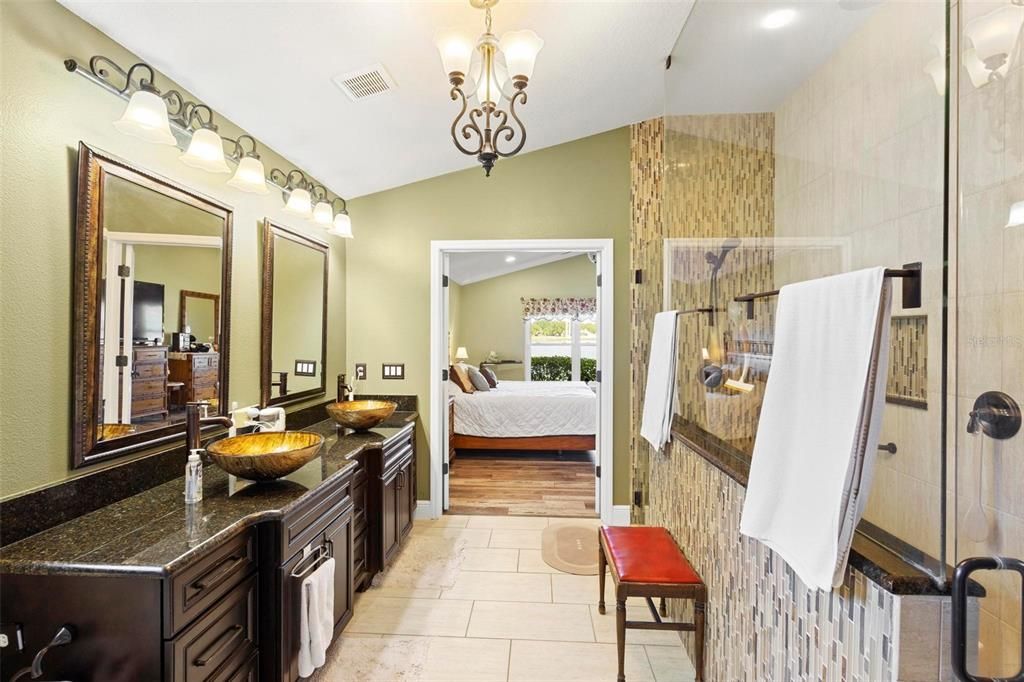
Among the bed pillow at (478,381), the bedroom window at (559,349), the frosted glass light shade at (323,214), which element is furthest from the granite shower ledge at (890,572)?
the bedroom window at (559,349)

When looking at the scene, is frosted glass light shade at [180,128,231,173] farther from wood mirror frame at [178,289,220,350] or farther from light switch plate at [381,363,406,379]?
light switch plate at [381,363,406,379]

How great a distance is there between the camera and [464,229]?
345 cm

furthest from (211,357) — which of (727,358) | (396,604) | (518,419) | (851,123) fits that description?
(518,419)

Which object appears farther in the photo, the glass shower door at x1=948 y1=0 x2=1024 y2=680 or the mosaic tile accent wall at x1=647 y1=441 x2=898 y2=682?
the glass shower door at x1=948 y1=0 x2=1024 y2=680

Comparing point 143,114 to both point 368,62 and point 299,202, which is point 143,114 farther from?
point 299,202

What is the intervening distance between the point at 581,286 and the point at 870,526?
24.9ft

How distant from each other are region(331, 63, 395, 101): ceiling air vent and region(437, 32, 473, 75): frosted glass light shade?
64 centimetres

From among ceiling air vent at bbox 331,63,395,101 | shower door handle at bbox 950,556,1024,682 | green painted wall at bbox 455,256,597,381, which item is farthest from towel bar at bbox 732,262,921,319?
green painted wall at bbox 455,256,597,381

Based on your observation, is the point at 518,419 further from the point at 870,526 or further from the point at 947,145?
the point at 947,145

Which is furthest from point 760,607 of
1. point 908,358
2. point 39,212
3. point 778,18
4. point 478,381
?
point 478,381

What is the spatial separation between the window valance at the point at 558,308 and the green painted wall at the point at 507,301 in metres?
0.11

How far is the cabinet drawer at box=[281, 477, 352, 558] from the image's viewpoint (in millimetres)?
1631

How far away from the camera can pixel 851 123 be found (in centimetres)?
165

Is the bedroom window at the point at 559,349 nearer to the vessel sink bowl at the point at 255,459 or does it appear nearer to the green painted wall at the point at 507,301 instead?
the green painted wall at the point at 507,301
